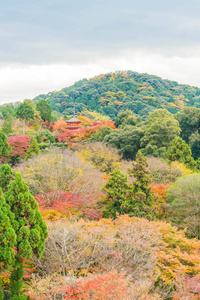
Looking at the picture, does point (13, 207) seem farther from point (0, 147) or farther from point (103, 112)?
point (103, 112)

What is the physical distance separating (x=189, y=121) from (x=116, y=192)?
19.6 m

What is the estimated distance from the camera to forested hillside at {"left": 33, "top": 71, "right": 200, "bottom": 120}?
229 feet

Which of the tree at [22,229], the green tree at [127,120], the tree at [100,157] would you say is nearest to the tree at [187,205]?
the tree at [100,157]

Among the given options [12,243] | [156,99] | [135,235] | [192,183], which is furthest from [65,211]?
[156,99]

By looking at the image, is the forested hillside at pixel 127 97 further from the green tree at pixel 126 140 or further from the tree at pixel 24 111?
the green tree at pixel 126 140

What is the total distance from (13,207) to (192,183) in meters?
11.4

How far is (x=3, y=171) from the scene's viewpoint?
1559 cm

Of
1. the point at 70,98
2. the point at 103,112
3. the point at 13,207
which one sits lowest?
the point at 13,207

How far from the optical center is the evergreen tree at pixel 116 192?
16.2 m

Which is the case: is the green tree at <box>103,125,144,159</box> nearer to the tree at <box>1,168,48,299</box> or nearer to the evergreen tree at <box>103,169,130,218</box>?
the evergreen tree at <box>103,169,130,218</box>

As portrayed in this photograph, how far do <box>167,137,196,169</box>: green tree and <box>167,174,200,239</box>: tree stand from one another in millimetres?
6587

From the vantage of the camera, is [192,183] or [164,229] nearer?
[164,229]

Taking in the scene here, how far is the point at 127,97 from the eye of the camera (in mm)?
74250

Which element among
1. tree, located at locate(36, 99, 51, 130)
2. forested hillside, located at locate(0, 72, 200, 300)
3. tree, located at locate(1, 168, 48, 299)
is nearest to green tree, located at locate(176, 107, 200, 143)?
forested hillside, located at locate(0, 72, 200, 300)
